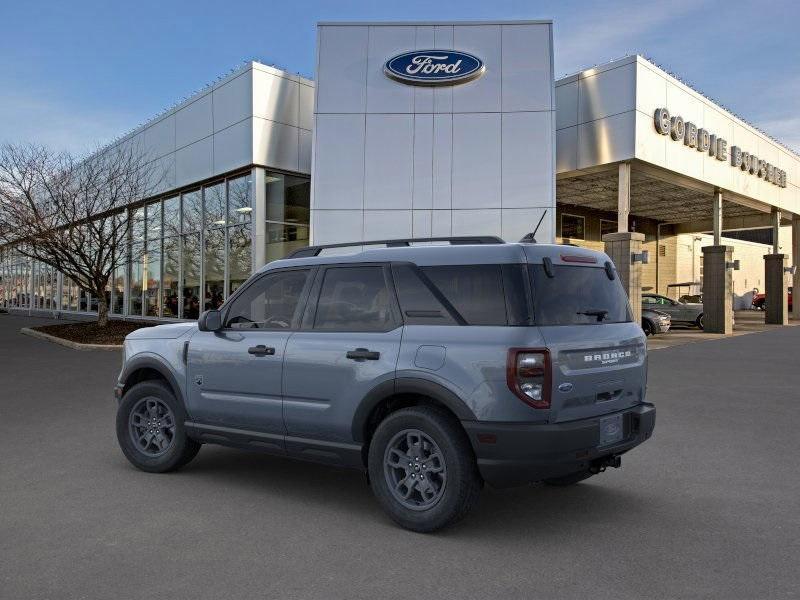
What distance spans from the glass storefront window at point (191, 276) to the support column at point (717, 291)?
62.5 ft

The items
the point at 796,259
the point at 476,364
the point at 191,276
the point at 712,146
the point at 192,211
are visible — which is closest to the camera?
the point at 476,364

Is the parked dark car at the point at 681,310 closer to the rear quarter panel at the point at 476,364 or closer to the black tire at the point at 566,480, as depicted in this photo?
the black tire at the point at 566,480

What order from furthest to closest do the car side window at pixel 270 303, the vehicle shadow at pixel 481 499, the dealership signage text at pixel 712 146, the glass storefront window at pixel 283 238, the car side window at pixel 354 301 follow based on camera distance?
the dealership signage text at pixel 712 146 < the glass storefront window at pixel 283 238 < the car side window at pixel 270 303 < the car side window at pixel 354 301 < the vehicle shadow at pixel 481 499

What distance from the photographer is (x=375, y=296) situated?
4855mm

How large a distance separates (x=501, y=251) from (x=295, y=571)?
2.24 metres

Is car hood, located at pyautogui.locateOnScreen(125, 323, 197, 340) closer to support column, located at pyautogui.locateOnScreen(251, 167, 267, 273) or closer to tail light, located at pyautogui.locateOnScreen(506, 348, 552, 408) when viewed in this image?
tail light, located at pyautogui.locateOnScreen(506, 348, 552, 408)

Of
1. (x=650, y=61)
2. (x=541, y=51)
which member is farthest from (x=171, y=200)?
(x=650, y=61)

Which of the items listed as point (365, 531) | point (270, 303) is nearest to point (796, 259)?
point (270, 303)

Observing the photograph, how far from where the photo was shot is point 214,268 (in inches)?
913

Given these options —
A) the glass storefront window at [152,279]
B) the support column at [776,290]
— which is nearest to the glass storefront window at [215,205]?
the glass storefront window at [152,279]

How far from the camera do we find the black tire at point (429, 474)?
14.0 feet

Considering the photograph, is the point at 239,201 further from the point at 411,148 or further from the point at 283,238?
the point at 411,148

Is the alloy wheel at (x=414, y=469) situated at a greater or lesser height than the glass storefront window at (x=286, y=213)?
lesser

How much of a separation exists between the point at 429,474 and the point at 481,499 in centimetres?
97
